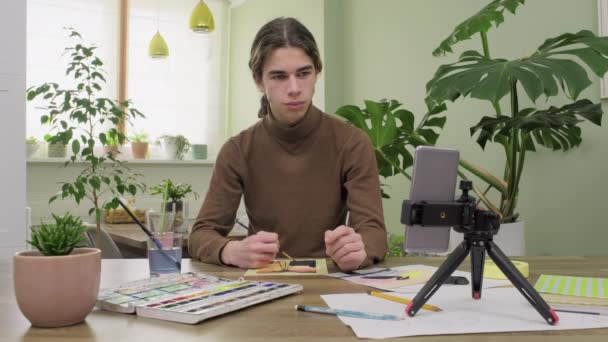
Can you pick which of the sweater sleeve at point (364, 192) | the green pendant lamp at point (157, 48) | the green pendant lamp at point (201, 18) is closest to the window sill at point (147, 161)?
the green pendant lamp at point (157, 48)

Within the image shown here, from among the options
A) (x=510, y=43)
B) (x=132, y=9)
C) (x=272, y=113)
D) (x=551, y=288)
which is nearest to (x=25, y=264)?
(x=551, y=288)

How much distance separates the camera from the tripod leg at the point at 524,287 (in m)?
0.79

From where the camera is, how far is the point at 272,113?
182 centimetres

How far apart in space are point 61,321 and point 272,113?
111 cm

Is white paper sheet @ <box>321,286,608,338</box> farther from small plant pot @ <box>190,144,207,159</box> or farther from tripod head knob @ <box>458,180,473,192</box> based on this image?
small plant pot @ <box>190,144,207,159</box>

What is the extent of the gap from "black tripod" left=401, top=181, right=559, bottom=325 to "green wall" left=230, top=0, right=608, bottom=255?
1.98m

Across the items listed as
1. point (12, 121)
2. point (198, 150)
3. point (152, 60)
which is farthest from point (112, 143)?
point (12, 121)

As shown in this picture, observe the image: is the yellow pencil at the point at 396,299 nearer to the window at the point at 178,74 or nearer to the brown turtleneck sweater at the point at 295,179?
the brown turtleneck sweater at the point at 295,179

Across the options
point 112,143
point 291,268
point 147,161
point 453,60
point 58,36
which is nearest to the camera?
point 291,268

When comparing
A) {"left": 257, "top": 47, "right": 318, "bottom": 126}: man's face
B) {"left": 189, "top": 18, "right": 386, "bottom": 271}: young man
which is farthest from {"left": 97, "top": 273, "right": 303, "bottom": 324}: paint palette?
{"left": 257, "top": 47, "right": 318, "bottom": 126}: man's face

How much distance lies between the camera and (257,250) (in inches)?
49.8

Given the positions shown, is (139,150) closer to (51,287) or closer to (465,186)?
(51,287)

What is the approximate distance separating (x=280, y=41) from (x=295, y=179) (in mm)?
403

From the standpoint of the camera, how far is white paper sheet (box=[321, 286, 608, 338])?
76 cm
